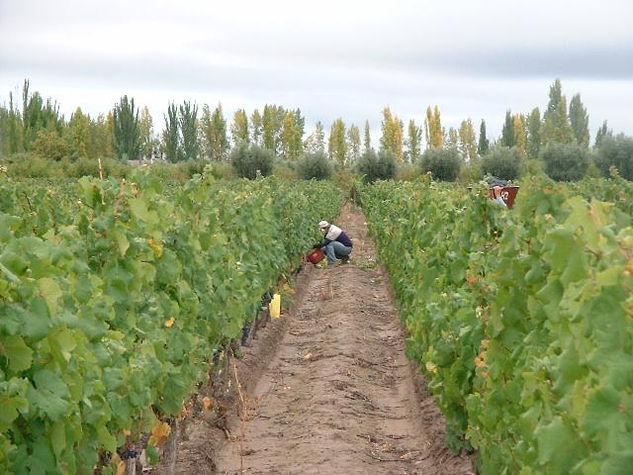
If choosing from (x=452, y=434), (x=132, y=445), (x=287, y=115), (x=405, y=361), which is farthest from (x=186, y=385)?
(x=287, y=115)

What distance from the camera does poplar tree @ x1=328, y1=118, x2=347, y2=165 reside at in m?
106

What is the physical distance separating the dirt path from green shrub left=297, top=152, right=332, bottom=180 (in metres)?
46.1

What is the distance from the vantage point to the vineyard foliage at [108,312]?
12.7ft

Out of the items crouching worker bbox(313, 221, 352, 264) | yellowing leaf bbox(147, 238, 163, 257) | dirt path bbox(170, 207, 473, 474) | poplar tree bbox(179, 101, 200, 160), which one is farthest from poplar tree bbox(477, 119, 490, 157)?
yellowing leaf bbox(147, 238, 163, 257)

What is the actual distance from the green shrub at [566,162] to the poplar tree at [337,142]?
159 feet

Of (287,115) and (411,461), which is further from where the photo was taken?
(287,115)

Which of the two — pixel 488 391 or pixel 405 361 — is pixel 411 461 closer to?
pixel 488 391

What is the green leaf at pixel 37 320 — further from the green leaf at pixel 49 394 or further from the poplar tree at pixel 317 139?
the poplar tree at pixel 317 139

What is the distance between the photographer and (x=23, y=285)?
3.80 meters

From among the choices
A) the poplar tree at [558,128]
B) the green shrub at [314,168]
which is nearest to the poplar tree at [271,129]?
the poplar tree at [558,128]

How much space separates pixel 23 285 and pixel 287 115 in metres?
98.7

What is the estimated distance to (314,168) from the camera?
61250mm

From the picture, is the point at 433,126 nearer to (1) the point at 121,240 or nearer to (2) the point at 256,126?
(2) the point at 256,126

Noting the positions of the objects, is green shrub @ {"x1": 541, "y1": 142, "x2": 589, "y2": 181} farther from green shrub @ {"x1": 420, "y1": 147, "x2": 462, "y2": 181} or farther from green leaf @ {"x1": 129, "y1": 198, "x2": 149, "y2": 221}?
green leaf @ {"x1": 129, "y1": 198, "x2": 149, "y2": 221}
